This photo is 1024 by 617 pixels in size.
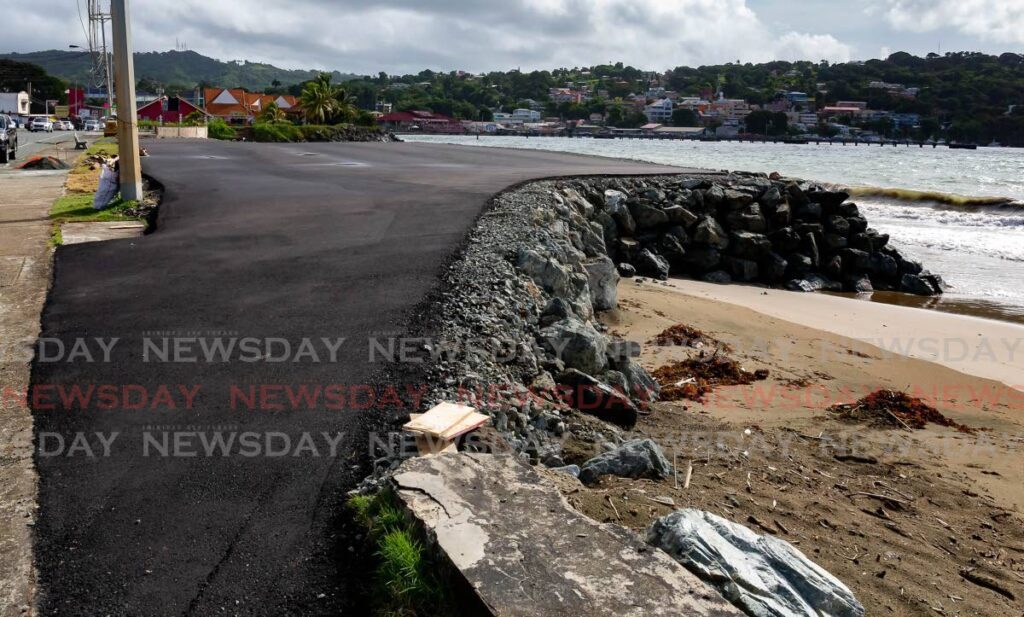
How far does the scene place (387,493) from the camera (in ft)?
14.0

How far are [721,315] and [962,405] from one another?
14.6ft

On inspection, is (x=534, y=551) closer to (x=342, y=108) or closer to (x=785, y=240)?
(x=785, y=240)

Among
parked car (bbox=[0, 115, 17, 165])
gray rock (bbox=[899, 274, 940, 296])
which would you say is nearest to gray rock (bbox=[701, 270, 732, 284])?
gray rock (bbox=[899, 274, 940, 296])

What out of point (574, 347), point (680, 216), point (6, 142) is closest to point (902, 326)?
point (680, 216)

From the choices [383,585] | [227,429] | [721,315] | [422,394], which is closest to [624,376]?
[422,394]

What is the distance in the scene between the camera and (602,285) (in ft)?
40.4

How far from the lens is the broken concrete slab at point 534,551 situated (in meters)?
3.36

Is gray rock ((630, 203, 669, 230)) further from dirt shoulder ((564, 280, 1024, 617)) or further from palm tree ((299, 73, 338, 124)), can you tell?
palm tree ((299, 73, 338, 124))

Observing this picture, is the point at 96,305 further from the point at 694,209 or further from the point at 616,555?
the point at 694,209

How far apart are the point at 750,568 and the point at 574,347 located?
4061 mm

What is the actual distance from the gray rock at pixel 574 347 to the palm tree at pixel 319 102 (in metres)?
71.7

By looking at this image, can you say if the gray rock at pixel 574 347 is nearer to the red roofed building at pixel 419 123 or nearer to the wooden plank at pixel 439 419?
the wooden plank at pixel 439 419

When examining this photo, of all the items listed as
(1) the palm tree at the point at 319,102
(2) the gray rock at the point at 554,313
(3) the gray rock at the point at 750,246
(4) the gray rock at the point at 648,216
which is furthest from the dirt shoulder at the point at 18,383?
(1) the palm tree at the point at 319,102

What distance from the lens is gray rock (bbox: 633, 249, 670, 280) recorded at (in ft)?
55.1
